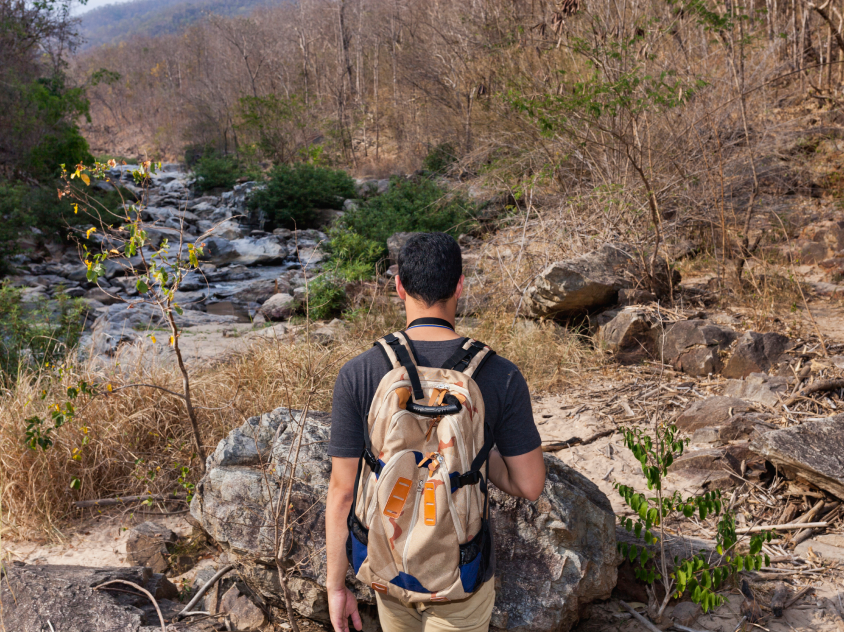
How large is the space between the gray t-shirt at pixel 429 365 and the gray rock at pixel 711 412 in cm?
287

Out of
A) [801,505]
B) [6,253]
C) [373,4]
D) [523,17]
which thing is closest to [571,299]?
[801,505]

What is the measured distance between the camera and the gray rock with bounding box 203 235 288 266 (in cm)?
1371

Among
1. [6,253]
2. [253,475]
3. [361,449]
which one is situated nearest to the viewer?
[361,449]

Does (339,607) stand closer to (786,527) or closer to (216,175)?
(786,527)

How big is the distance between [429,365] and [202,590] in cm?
175

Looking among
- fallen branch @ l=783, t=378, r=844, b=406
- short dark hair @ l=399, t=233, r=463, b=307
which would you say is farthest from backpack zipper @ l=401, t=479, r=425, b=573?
fallen branch @ l=783, t=378, r=844, b=406

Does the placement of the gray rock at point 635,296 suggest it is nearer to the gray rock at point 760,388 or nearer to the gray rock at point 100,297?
the gray rock at point 760,388

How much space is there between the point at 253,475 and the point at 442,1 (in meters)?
18.3

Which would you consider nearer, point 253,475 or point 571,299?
point 253,475

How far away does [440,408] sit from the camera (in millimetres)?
1397

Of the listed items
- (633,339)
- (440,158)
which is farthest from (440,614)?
(440,158)

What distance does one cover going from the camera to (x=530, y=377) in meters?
5.21

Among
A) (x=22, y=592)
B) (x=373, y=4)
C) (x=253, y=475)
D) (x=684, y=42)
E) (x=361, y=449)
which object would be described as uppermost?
(x=373, y=4)

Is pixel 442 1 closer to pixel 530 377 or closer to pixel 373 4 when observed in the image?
pixel 373 4
